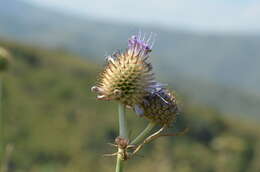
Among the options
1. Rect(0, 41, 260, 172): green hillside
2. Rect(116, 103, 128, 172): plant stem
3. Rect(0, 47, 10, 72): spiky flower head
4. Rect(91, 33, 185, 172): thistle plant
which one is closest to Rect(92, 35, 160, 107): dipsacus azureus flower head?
Rect(91, 33, 185, 172): thistle plant

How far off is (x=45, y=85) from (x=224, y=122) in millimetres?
53226

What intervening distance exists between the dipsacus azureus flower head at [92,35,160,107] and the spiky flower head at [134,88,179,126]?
57 mm

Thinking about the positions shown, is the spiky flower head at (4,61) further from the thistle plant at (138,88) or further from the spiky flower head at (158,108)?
the spiky flower head at (158,108)

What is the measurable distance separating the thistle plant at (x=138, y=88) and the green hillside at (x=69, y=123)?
298 feet

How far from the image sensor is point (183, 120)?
142750 mm

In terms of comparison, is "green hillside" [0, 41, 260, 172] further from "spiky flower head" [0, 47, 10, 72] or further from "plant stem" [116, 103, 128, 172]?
"plant stem" [116, 103, 128, 172]

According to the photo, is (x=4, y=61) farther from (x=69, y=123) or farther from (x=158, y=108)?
(x=69, y=123)

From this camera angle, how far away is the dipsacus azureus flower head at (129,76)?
3650 mm

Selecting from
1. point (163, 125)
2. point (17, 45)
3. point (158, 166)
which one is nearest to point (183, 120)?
point (17, 45)

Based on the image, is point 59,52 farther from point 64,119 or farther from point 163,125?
point 163,125

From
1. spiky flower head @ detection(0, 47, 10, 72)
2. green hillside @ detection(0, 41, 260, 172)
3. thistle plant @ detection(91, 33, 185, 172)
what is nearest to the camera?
thistle plant @ detection(91, 33, 185, 172)

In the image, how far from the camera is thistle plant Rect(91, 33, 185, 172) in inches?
143

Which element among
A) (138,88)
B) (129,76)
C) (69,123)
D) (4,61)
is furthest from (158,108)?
(69,123)

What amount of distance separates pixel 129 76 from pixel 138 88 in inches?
8.2
